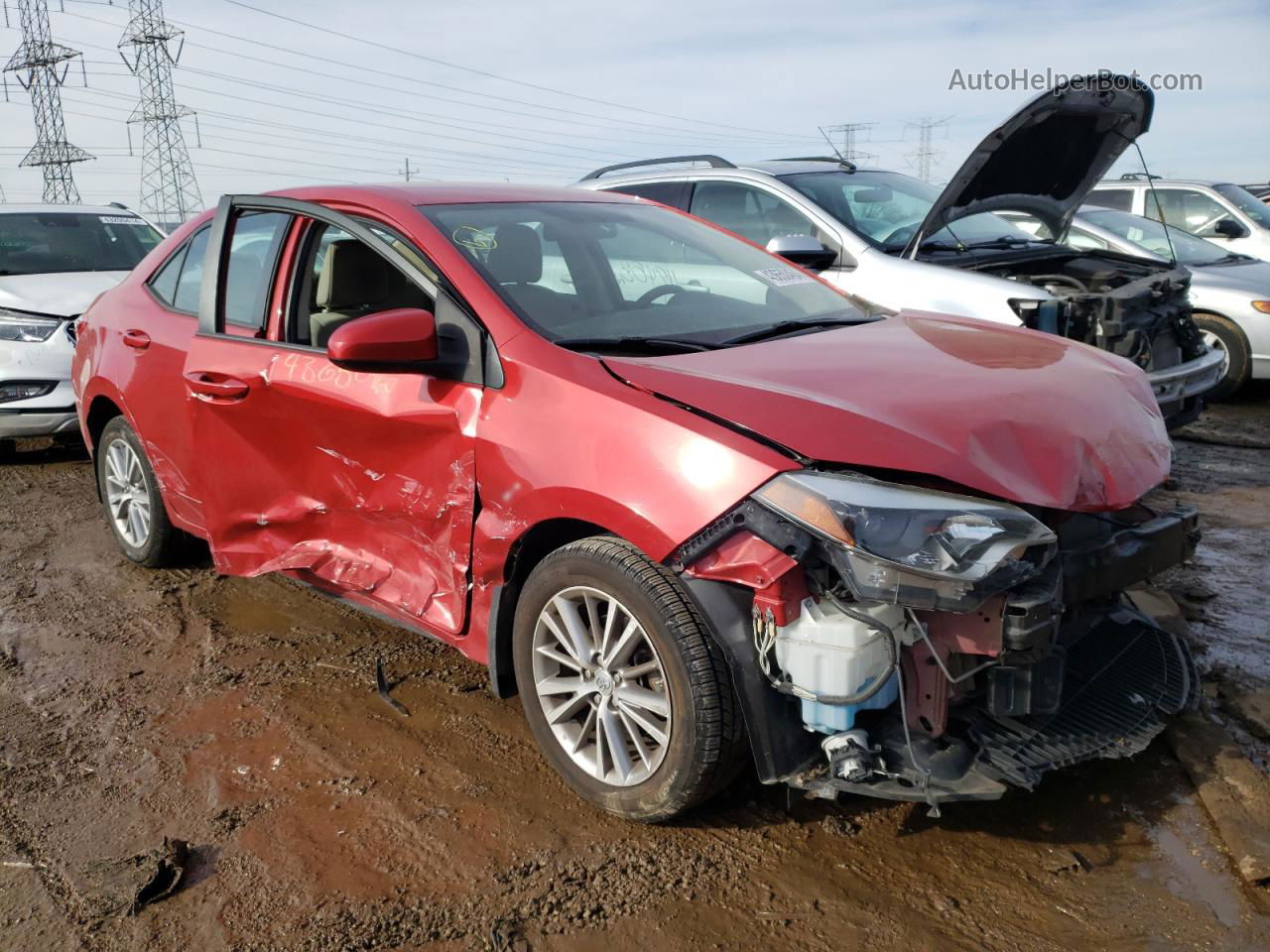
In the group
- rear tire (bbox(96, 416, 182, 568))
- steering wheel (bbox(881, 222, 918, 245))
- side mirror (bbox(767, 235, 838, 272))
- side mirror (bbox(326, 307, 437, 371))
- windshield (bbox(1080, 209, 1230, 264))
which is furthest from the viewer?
windshield (bbox(1080, 209, 1230, 264))

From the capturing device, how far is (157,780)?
3.20 metres

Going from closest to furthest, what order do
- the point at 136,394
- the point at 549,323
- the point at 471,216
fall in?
the point at 549,323 → the point at 471,216 → the point at 136,394

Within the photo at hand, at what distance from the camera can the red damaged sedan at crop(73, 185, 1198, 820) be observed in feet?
8.05

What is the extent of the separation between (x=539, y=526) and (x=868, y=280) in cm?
399

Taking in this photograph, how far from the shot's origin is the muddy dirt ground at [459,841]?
2479 millimetres

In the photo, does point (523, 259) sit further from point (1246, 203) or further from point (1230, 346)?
point (1246, 203)

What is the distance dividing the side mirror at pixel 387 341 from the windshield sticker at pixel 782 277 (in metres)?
1.43

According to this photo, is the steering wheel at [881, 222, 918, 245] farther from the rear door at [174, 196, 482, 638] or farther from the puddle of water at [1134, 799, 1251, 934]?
the puddle of water at [1134, 799, 1251, 934]

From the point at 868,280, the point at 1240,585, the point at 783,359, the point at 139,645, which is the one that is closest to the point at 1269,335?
the point at 868,280

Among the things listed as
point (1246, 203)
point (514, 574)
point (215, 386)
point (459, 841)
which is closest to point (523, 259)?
point (514, 574)

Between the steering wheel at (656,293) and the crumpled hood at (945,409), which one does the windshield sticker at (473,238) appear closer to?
the steering wheel at (656,293)

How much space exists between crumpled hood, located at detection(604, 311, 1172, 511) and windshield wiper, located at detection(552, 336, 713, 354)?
81 millimetres

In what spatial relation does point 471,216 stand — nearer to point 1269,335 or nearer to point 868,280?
point 868,280

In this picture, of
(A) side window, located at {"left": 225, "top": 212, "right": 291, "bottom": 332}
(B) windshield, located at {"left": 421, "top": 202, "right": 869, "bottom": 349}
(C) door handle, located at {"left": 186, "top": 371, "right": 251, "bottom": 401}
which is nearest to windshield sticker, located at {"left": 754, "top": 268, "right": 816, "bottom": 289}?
(B) windshield, located at {"left": 421, "top": 202, "right": 869, "bottom": 349}
